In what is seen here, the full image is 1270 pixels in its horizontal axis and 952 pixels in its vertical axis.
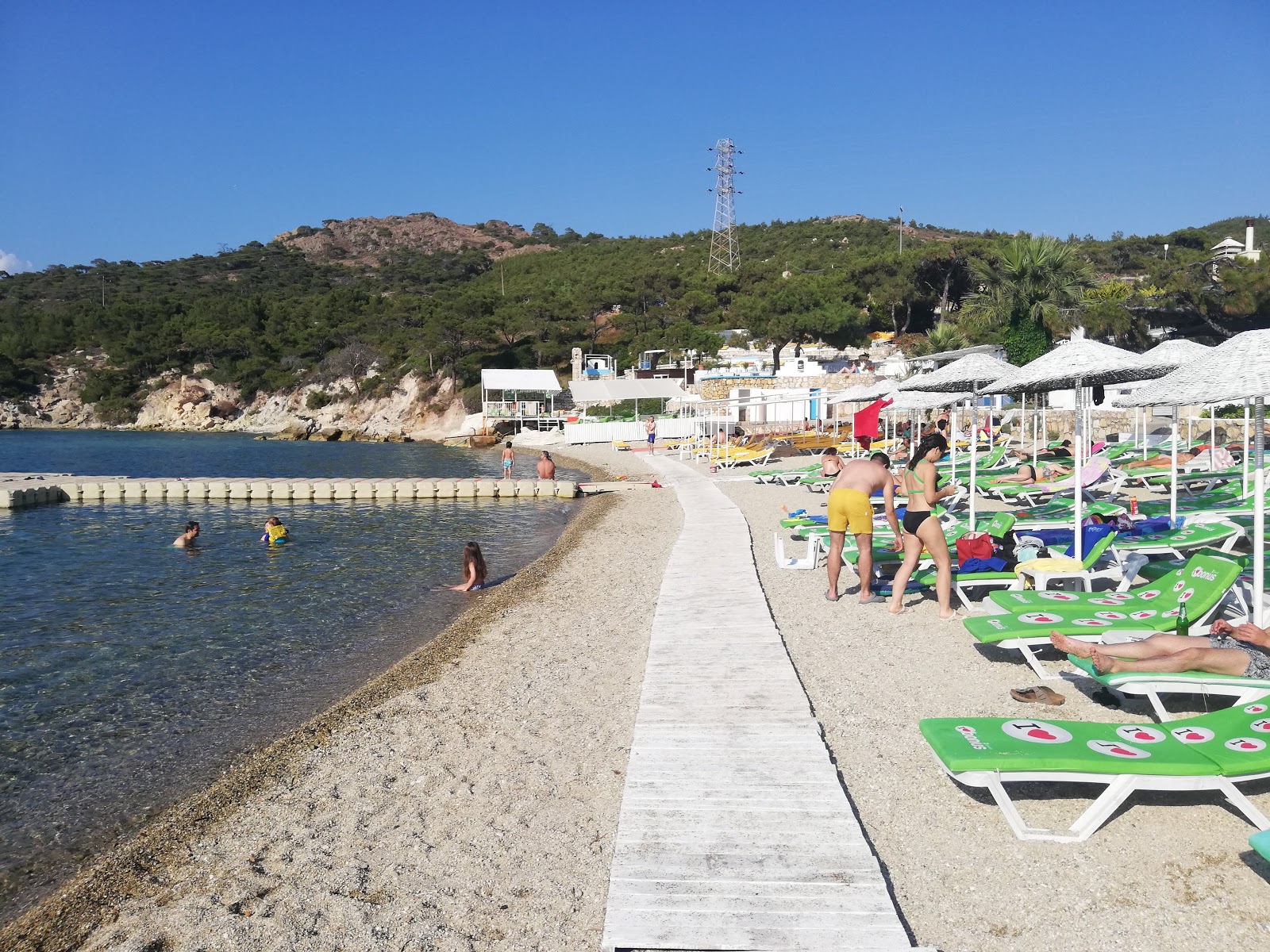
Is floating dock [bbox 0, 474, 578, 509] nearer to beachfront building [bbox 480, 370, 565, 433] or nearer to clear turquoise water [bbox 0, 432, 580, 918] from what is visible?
clear turquoise water [bbox 0, 432, 580, 918]

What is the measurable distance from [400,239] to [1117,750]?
5370 inches

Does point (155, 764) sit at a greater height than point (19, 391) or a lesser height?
lesser

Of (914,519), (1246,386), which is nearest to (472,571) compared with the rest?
(914,519)

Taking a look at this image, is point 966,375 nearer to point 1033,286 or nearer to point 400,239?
point 1033,286

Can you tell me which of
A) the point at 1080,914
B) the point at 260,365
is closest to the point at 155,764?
the point at 1080,914

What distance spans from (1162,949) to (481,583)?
923 centimetres

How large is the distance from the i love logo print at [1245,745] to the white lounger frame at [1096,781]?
0.11 meters

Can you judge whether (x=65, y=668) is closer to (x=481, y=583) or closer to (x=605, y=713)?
(x=481, y=583)

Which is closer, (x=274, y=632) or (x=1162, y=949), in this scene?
(x=1162, y=949)

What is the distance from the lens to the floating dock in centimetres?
2194

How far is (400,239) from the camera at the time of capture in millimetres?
130375

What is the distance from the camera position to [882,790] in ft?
13.9

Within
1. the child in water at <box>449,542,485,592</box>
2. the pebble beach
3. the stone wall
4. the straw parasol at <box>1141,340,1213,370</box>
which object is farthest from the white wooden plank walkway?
the stone wall

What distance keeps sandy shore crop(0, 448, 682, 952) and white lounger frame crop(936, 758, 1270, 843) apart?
1660 mm
